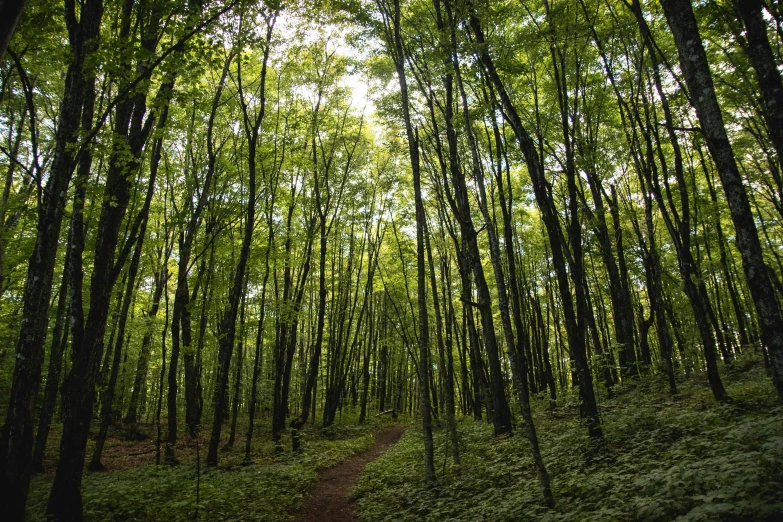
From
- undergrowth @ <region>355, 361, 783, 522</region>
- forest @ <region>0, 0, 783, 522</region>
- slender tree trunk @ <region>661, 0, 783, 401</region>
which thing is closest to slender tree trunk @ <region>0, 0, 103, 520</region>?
forest @ <region>0, 0, 783, 522</region>

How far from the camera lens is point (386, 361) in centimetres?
3269

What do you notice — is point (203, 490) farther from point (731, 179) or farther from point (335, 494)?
point (731, 179)

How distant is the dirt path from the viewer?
8016 mm

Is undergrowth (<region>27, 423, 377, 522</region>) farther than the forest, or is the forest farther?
undergrowth (<region>27, 423, 377, 522</region>)

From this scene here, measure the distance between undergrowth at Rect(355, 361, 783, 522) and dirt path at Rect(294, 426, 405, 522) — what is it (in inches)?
16.1

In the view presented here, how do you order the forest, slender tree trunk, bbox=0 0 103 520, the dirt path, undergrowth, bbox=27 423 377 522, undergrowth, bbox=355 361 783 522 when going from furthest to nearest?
the dirt path → undergrowth, bbox=27 423 377 522 → slender tree trunk, bbox=0 0 103 520 → the forest → undergrowth, bbox=355 361 783 522

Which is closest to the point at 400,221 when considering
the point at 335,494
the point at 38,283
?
the point at 335,494

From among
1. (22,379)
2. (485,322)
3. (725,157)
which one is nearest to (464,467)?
(485,322)

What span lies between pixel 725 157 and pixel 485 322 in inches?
261

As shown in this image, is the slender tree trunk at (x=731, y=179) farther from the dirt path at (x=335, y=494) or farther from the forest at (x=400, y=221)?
the dirt path at (x=335, y=494)

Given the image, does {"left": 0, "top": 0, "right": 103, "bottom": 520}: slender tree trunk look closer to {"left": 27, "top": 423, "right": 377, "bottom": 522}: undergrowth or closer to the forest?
the forest

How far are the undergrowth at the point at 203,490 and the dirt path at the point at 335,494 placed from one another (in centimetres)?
28

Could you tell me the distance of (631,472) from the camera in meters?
5.52

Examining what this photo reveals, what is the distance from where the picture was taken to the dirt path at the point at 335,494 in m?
8.02
